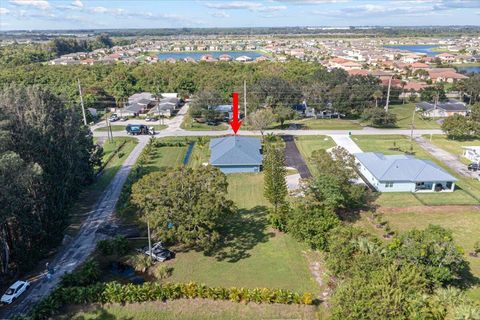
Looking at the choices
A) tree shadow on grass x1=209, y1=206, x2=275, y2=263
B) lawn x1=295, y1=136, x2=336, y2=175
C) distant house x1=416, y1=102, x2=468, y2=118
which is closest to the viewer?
tree shadow on grass x1=209, y1=206, x2=275, y2=263

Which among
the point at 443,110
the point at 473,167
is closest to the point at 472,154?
the point at 473,167

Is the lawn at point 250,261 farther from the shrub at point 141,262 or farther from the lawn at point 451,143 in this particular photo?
the lawn at point 451,143

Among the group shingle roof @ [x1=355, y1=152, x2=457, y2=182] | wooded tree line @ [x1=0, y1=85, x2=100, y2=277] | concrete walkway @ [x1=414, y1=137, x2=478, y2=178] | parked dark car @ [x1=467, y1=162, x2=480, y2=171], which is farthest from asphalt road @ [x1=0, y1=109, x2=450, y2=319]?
shingle roof @ [x1=355, y1=152, x2=457, y2=182]

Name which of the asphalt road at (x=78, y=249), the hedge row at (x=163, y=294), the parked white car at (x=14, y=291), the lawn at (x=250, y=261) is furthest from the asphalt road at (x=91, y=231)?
the lawn at (x=250, y=261)

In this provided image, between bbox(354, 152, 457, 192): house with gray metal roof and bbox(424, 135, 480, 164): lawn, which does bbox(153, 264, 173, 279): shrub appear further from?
bbox(424, 135, 480, 164): lawn

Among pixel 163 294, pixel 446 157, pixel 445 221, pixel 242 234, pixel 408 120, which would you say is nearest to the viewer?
pixel 163 294

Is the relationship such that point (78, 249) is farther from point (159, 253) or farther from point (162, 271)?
point (162, 271)
